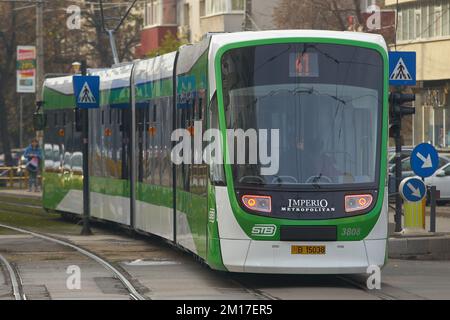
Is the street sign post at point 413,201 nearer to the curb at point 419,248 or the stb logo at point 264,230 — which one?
the curb at point 419,248

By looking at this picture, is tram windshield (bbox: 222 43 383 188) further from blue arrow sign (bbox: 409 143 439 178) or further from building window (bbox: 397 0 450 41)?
building window (bbox: 397 0 450 41)

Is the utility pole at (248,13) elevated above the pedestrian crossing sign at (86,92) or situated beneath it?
elevated above

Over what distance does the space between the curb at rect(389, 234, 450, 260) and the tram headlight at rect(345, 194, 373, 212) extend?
5284mm

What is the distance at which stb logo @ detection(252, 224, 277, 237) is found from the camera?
16422 millimetres

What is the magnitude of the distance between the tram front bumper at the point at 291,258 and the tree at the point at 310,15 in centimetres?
3505

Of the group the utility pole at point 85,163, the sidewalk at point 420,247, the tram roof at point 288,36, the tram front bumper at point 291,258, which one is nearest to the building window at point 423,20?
the utility pole at point 85,163

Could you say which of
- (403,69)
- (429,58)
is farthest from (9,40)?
(403,69)

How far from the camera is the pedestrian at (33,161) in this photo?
4975 centimetres

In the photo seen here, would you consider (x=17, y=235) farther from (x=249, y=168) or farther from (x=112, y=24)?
(x=112, y=24)

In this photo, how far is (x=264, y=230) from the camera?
16.4 meters

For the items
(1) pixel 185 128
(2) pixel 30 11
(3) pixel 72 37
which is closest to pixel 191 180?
(1) pixel 185 128

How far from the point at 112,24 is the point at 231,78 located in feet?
208
